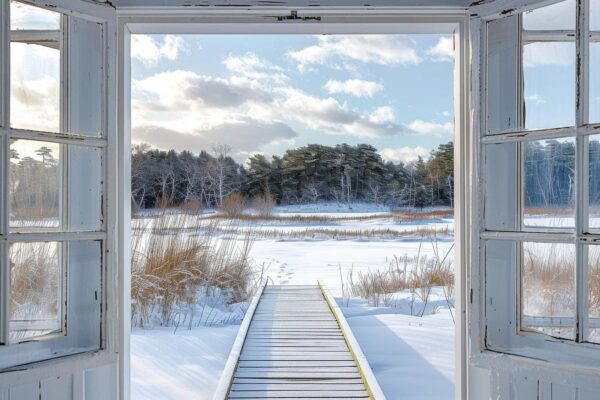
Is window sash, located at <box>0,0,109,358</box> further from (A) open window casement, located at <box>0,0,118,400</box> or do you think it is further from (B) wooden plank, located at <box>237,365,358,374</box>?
(B) wooden plank, located at <box>237,365,358,374</box>

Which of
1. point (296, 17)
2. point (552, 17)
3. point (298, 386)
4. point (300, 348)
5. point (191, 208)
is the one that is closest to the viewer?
point (552, 17)

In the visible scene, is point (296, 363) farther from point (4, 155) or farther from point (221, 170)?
point (221, 170)

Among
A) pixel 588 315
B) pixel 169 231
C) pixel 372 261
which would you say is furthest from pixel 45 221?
pixel 372 261

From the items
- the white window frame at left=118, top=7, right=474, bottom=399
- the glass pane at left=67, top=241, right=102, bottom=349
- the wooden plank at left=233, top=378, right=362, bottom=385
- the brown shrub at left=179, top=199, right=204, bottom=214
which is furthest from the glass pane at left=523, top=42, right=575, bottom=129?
the brown shrub at left=179, top=199, right=204, bottom=214

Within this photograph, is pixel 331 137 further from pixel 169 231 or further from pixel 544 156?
pixel 544 156

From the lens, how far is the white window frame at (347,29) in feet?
4.52

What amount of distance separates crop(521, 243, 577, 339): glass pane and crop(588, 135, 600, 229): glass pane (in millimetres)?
91

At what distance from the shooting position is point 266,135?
926cm

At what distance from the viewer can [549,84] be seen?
1290mm

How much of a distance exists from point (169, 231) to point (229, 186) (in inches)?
141

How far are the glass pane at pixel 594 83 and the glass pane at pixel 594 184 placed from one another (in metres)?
0.06

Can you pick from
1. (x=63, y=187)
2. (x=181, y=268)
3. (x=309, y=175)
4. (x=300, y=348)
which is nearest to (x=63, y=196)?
(x=63, y=187)

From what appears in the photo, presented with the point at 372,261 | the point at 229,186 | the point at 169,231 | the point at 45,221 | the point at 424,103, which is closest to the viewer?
the point at 45,221

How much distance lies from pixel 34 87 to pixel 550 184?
1500 mm
